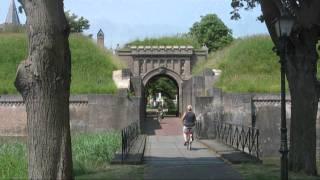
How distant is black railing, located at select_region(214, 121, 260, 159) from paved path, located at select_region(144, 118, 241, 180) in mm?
1241

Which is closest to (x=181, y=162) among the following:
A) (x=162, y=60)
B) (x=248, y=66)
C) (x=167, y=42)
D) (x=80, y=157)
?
(x=80, y=157)

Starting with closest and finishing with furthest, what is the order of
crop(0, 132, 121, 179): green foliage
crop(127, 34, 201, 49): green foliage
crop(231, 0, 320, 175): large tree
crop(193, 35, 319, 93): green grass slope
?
1. crop(0, 132, 121, 179): green foliage
2. crop(231, 0, 320, 175): large tree
3. crop(193, 35, 319, 93): green grass slope
4. crop(127, 34, 201, 49): green foliage

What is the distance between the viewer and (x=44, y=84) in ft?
33.6

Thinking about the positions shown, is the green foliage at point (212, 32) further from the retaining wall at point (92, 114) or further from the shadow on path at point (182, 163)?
the shadow on path at point (182, 163)

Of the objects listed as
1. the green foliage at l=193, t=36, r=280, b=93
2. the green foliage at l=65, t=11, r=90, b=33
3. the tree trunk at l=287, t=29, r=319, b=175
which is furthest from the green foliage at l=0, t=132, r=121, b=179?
the green foliage at l=65, t=11, r=90, b=33

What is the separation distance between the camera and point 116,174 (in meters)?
15.1

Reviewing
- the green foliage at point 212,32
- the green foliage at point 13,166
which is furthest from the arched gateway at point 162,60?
the green foliage at point 212,32

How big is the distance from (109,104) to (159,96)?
5111 cm

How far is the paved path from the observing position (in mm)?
15234

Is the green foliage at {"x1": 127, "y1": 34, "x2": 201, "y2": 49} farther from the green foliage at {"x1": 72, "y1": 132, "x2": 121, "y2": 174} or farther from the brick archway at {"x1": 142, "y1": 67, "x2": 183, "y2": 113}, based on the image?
the green foliage at {"x1": 72, "y1": 132, "x2": 121, "y2": 174}

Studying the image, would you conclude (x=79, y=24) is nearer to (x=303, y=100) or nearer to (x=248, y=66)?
(x=248, y=66)

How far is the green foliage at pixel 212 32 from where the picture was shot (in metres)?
91.4

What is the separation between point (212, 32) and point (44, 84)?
83.1 meters

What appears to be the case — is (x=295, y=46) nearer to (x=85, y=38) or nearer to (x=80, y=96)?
(x=80, y=96)
